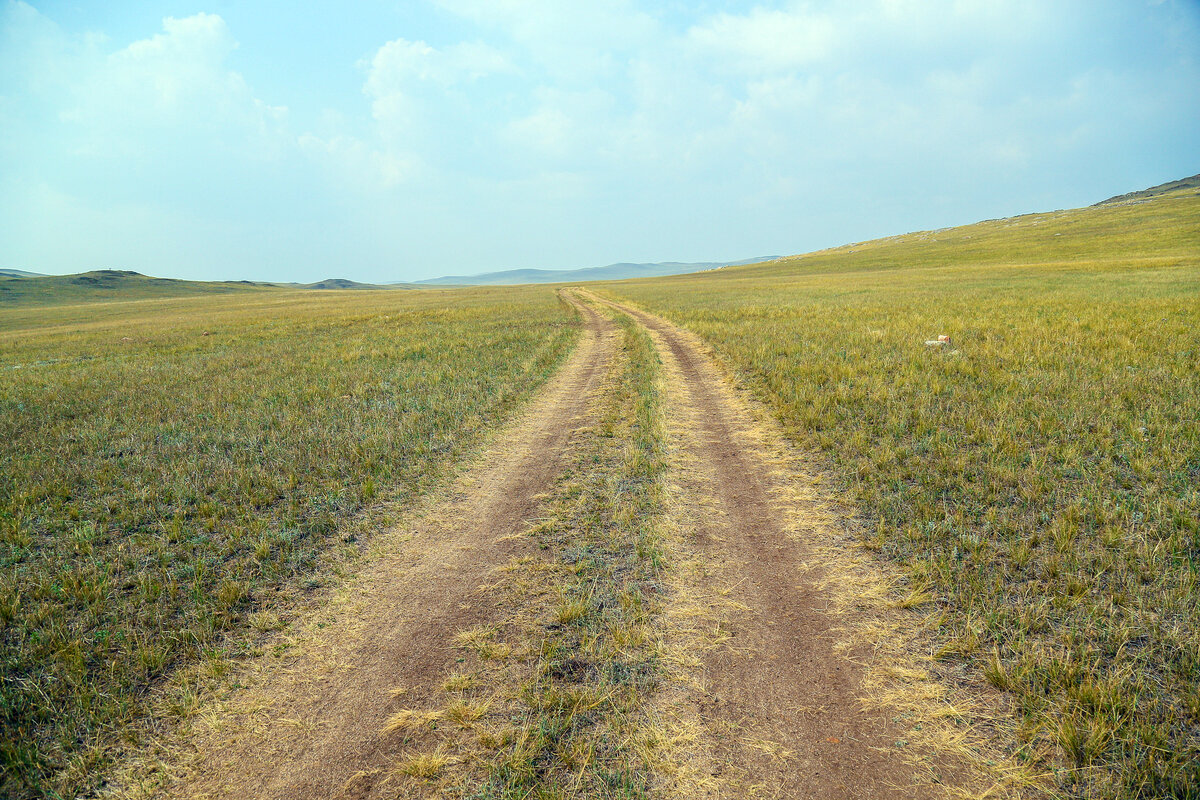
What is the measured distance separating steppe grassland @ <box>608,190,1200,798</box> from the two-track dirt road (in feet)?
3.60

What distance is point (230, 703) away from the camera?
13.5 ft

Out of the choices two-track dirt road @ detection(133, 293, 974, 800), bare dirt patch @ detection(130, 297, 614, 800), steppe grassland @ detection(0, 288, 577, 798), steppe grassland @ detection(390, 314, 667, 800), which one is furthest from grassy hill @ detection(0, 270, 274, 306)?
steppe grassland @ detection(390, 314, 667, 800)

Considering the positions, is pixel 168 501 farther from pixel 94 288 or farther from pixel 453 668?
pixel 94 288

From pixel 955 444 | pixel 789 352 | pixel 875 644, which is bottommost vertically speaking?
pixel 875 644

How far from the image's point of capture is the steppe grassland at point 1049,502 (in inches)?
142

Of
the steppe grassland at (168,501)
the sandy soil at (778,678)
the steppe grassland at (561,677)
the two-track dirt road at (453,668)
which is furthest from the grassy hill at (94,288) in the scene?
the sandy soil at (778,678)

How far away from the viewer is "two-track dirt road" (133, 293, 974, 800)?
11.0ft

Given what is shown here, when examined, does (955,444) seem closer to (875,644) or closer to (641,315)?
(875,644)

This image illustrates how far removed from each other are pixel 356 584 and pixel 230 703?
64.9 inches

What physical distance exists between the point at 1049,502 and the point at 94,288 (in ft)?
751

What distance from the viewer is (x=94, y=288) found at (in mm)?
158500

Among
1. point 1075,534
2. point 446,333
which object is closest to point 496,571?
point 1075,534

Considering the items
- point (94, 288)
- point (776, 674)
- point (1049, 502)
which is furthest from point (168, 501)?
point (94, 288)

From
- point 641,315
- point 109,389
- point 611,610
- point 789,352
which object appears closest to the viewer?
point 611,610
